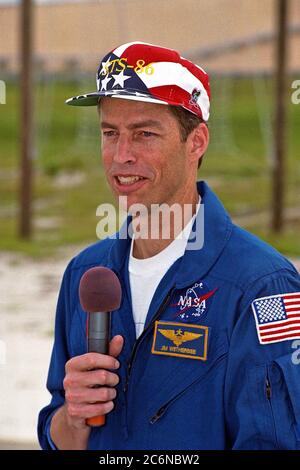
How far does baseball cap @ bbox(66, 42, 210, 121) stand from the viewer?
1.85 metres

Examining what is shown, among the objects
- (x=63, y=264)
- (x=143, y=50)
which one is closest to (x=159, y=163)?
(x=143, y=50)

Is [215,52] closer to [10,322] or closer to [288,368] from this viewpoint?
[10,322]

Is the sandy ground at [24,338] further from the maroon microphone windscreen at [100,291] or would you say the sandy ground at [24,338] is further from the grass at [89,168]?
the maroon microphone windscreen at [100,291]

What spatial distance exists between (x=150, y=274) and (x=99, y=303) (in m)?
0.25

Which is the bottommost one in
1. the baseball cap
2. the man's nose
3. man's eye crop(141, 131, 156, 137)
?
the man's nose

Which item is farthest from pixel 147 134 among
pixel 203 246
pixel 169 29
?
pixel 169 29

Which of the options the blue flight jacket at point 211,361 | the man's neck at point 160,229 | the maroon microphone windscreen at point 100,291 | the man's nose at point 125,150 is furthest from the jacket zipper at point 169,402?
the man's nose at point 125,150

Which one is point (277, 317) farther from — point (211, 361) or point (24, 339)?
point (24, 339)

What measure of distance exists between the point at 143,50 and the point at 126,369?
690 millimetres

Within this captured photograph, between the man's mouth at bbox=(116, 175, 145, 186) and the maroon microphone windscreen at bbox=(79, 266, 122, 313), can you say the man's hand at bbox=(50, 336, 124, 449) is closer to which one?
the maroon microphone windscreen at bbox=(79, 266, 122, 313)

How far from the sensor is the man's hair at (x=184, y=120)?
1.89 m

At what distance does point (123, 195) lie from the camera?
1.91 meters

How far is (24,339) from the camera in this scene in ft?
24.4

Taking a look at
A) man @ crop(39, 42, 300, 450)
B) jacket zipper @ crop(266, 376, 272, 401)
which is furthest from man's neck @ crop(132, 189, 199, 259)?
jacket zipper @ crop(266, 376, 272, 401)
